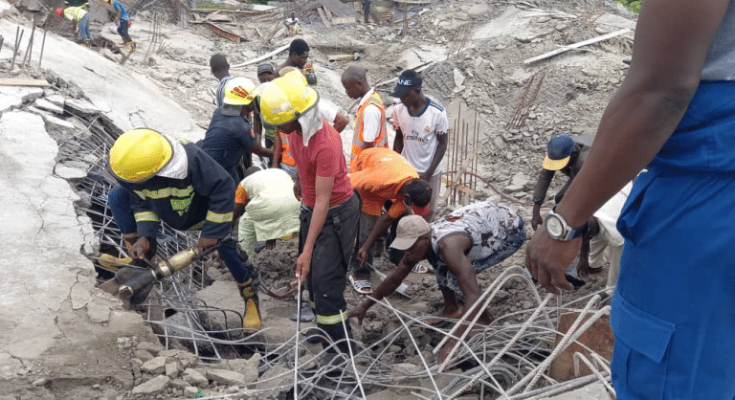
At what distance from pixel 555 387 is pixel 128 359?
216cm

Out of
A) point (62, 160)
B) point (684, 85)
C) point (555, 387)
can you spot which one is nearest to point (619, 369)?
point (684, 85)

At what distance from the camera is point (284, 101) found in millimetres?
3576

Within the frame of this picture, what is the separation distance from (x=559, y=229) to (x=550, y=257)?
93 mm

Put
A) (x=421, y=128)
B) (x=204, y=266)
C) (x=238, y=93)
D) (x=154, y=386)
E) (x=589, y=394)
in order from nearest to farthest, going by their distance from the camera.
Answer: (x=589, y=394), (x=154, y=386), (x=238, y=93), (x=204, y=266), (x=421, y=128)

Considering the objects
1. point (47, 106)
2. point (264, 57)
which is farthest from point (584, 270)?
point (264, 57)

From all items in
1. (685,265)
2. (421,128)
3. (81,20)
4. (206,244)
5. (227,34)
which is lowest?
(227,34)

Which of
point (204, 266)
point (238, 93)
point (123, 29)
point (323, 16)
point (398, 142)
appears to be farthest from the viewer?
point (323, 16)

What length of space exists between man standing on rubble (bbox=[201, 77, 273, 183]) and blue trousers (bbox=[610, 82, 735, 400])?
4.52 m

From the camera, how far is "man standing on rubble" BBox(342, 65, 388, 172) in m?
5.80

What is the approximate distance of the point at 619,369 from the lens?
1.54 metres

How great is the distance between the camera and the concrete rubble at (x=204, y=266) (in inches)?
133

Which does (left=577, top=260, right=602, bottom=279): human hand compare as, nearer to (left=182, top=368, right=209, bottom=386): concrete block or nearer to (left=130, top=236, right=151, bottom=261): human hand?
(left=182, top=368, right=209, bottom=386): concrete block

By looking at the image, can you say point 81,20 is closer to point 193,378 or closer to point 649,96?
point 193,378

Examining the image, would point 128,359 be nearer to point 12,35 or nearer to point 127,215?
point 127,215
